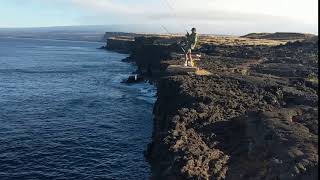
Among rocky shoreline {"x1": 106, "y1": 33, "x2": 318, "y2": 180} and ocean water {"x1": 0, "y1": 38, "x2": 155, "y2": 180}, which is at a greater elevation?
rocky shoreline {"x1": 106, "y1": 33, "x2": 318, "y2": 180}

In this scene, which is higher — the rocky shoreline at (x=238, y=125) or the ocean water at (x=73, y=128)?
the rocky shoreline at (x=238, y=125)

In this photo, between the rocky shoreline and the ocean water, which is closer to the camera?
the rocky shoreline

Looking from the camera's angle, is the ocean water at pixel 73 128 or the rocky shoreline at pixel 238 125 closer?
the rocky shoreline at pixel 238 125

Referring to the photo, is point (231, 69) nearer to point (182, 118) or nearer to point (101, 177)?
point (182, 118)

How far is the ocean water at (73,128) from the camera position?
43312 mm

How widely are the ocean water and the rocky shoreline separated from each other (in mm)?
3108

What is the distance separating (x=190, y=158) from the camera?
3644cm

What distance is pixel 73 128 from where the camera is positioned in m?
57.8

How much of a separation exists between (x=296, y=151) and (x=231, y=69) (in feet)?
154

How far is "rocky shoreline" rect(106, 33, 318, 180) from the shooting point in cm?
3503

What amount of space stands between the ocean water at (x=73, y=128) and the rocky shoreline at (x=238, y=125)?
311cm

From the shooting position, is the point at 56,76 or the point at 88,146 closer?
the point at 88,146

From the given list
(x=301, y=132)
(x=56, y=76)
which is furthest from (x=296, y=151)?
(x=56, y=76)

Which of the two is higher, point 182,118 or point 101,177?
A: point 182,118
